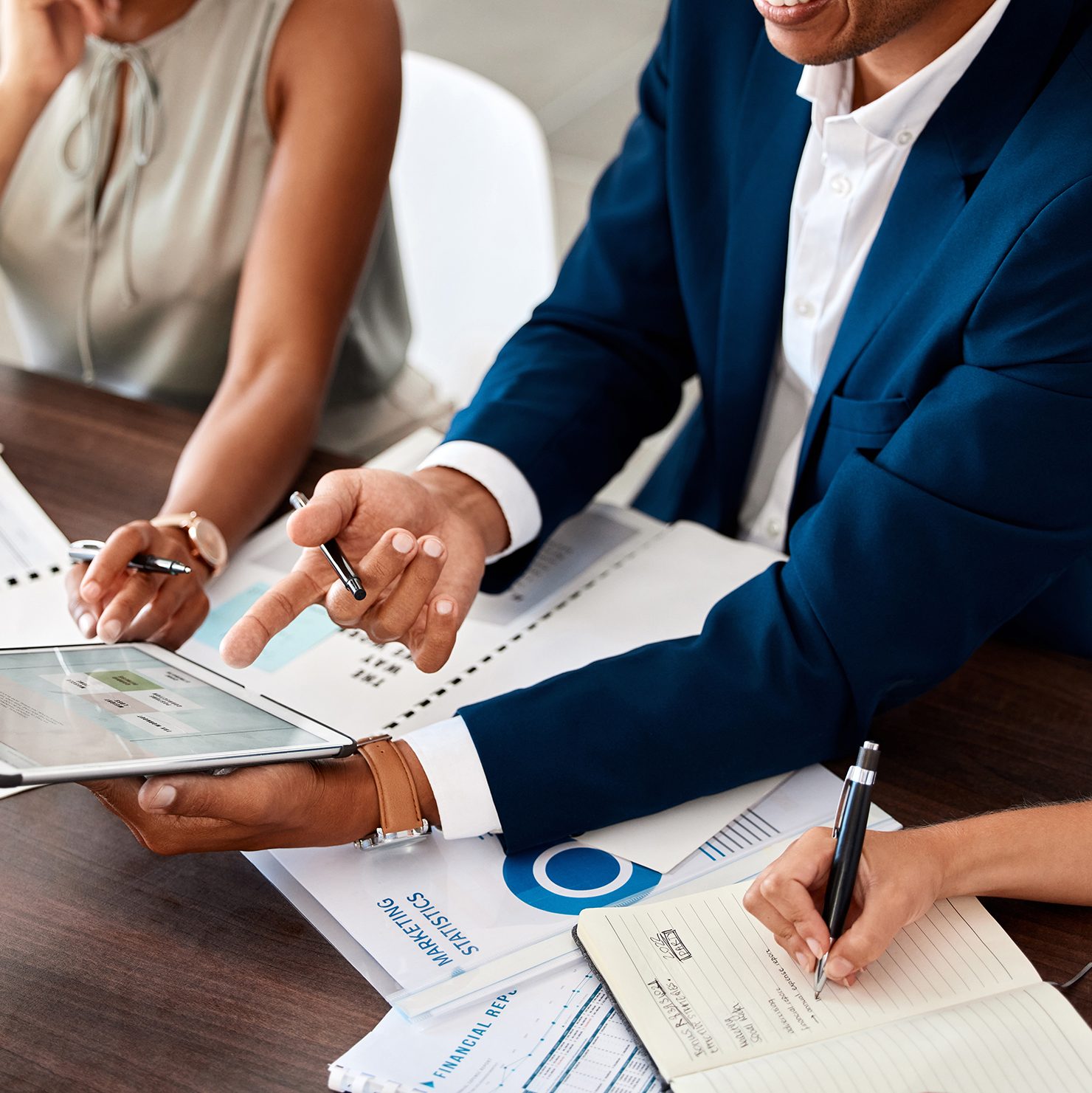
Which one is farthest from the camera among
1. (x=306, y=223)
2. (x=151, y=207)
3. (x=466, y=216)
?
(x=466, y=216)

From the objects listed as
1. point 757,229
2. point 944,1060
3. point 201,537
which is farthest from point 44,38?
point 944,1060

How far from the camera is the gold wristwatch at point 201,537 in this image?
1.14 m

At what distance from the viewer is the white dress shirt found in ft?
3.42

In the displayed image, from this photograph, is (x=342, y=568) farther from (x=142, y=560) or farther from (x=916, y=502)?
(x=916, y=502)

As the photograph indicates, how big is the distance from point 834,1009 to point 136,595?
0.66 meters

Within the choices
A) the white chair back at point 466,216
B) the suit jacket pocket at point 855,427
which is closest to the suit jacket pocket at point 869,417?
the suit jacket pocket at point 855,427

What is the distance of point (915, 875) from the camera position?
0.78m

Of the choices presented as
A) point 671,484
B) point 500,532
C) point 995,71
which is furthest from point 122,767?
point 671,484

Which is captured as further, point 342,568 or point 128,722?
point 342,568

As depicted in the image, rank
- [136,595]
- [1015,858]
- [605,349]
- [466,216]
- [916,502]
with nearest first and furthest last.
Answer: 1. [1015,858]
2. [916,502]
3. [136,595]
4. [605,349]
5. [466,216]

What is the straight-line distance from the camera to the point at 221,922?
80cm

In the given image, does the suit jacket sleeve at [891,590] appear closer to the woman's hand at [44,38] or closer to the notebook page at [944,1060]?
the notebook page at [944,1060]

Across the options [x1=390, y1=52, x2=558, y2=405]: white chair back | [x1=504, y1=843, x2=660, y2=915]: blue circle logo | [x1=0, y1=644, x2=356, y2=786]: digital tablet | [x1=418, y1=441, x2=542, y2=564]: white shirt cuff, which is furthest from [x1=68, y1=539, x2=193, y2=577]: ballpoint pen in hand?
[x1=390, y1=52, x2=558, y2=405]: white chair back

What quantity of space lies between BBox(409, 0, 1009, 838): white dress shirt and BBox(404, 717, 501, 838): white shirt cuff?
0.09 ft
